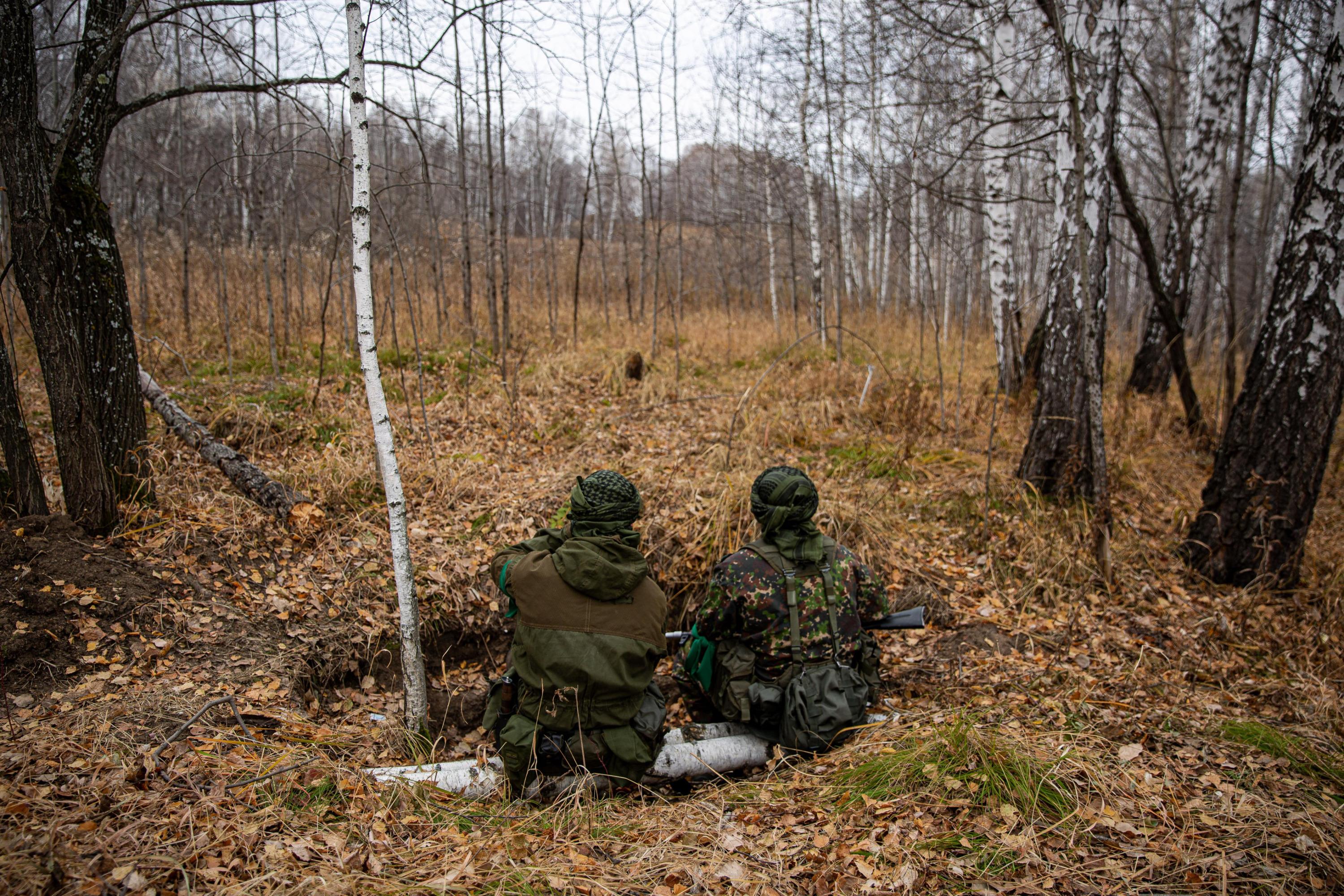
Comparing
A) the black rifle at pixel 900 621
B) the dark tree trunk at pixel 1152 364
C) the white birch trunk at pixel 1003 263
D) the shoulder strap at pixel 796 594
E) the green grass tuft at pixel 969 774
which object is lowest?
the green grass tuft at pixel 969 774

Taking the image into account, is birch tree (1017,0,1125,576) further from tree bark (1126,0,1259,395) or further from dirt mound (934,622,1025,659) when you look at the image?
tree bark (1126,0,1259,395)

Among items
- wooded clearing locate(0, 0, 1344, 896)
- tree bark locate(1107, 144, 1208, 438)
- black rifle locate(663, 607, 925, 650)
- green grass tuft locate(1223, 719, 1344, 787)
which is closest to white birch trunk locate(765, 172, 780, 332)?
wooded clearing locate(0, 0, 1344, 896)

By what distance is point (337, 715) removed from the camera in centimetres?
370

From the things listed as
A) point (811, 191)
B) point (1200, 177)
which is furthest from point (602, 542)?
point (811, 191)

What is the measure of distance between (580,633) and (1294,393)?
498 cm

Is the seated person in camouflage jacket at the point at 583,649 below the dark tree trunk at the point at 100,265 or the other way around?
below

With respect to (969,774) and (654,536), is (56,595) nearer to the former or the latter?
(654,536)

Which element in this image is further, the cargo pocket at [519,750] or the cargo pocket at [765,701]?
the cargo pocket at [765,701]

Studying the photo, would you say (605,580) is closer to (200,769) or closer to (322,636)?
(200,769)

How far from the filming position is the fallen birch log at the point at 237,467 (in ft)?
15.8

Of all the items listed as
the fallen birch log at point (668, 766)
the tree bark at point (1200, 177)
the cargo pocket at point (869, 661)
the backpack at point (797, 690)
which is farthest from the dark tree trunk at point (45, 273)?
the tree bark at point (1200, 177)

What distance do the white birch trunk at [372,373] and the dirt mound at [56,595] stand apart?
63.8 inches

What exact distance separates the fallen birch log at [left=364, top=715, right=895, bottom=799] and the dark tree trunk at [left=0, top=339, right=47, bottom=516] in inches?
116

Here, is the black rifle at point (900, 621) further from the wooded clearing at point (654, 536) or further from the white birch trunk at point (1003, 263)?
the white birch trunk at point (1003, 263)
